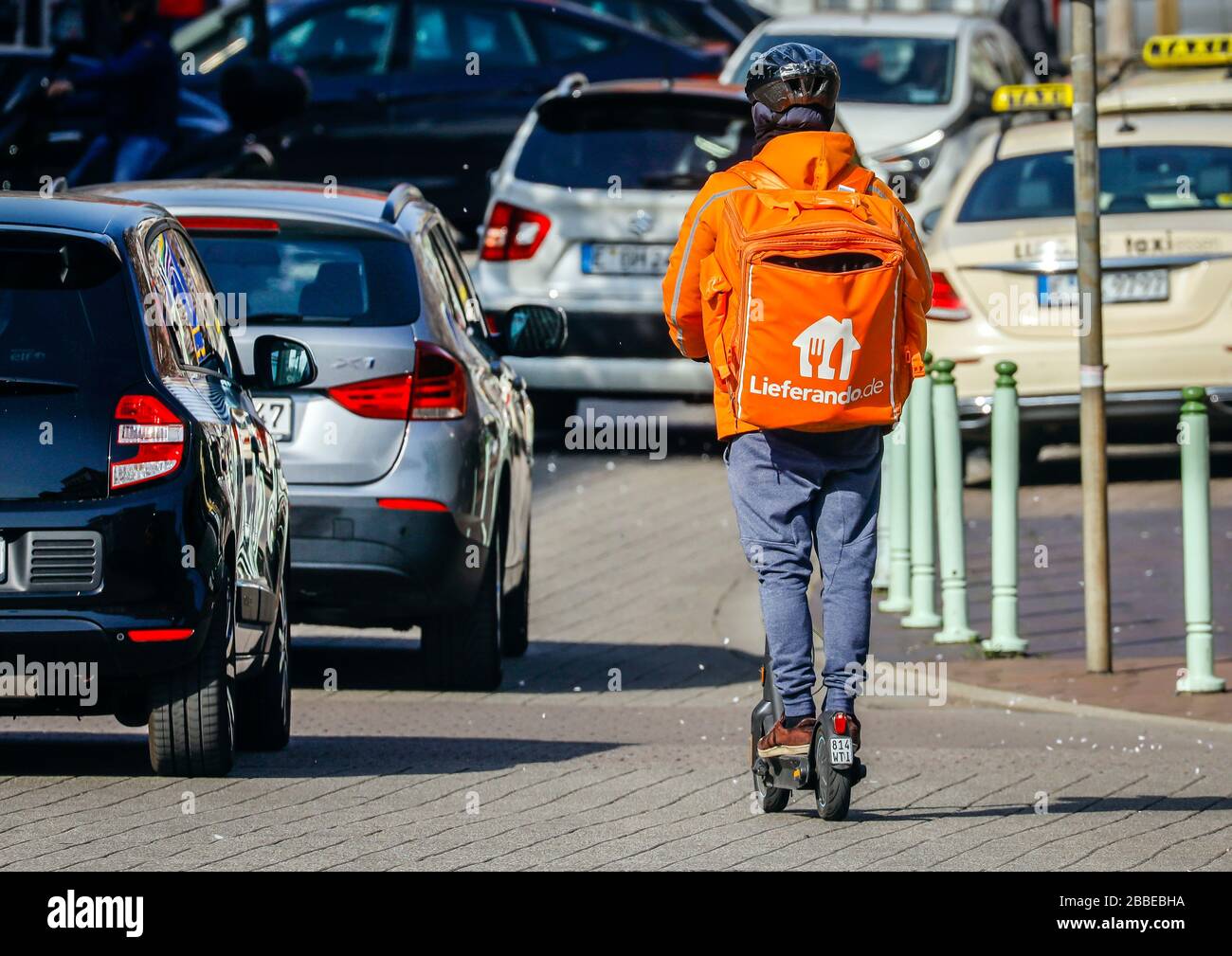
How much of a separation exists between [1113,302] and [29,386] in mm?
8547

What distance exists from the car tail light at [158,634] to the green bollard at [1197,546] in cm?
413

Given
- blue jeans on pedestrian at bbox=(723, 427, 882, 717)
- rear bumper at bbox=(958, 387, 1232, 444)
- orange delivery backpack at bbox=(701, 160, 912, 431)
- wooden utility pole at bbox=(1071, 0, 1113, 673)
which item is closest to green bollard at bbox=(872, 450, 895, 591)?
rear bumper at bbox=(958, 387, 1232, 444)

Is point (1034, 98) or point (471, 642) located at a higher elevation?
point (1034, 98)

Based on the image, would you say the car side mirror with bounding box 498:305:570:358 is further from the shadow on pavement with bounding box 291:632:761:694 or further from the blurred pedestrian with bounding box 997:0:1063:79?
the blurred pedestrian with bounding box 997:0:1063:79

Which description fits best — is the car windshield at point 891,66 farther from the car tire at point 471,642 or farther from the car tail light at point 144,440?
the car tail light at point 144,440

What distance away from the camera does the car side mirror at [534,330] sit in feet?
35.6

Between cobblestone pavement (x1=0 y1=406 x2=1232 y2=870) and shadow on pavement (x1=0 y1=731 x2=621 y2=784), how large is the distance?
2 centimetres

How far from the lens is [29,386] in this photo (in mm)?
7312

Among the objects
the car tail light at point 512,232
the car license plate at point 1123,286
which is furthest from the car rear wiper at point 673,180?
the car license plate at point 1123,286

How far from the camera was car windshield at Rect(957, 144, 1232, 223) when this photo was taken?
49.8 ft

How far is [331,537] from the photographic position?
9852 mm

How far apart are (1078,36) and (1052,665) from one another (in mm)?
2305

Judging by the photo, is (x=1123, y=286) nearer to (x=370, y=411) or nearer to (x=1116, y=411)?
(x=1116, y=411)

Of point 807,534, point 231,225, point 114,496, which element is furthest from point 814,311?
point 231,225
